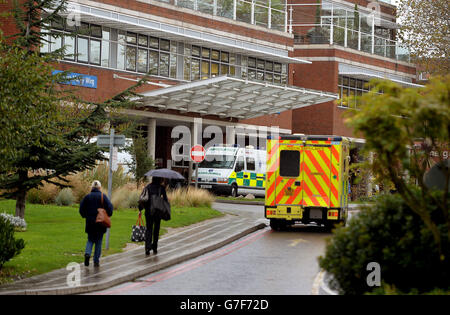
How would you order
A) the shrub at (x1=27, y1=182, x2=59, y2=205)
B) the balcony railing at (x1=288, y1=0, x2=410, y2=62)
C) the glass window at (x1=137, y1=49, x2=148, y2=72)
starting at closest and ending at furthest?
1. the shrub at (x1=27, y1=182, x2=59, y2=205)
2. the glass window at (x1=137, y1=49, x2=148, y2=72)
3. the balcony railing at (x1=288, y1=0, x2=410, y2=62)

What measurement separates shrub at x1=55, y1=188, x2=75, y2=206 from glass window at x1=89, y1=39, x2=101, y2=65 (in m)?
13.9

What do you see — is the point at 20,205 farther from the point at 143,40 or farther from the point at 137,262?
the point at 143,40

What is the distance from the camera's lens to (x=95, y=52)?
39.8m

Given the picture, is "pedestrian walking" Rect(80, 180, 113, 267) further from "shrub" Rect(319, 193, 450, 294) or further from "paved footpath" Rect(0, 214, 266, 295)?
"shrub" Rect(319, 193, 450, 294)

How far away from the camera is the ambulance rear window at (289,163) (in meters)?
22.2

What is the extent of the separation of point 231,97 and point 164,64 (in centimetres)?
455

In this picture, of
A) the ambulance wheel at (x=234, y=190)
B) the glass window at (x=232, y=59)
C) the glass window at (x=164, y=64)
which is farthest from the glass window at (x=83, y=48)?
the glass window at (x=232, y=59)

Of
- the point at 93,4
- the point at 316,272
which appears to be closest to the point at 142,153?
the point at 93,4

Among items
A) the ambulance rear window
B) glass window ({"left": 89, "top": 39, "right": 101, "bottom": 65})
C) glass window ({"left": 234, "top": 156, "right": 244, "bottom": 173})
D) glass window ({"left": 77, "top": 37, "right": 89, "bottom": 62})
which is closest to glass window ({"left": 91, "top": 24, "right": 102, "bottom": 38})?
glass window ({"left": 89, "top": 39, "right": 101, "bottom": 65})

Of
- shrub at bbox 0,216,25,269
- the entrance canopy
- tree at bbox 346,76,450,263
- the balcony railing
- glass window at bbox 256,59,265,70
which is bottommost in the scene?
shrub at bbox 0,216,25,269

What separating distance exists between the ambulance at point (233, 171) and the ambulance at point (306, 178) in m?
16.1

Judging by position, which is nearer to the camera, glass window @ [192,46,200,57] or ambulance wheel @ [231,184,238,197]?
ambulance wheel @ [231,184,238,197]

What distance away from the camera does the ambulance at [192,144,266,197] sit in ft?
126

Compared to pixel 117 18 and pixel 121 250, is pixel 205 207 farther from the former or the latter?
pixel 117 18
